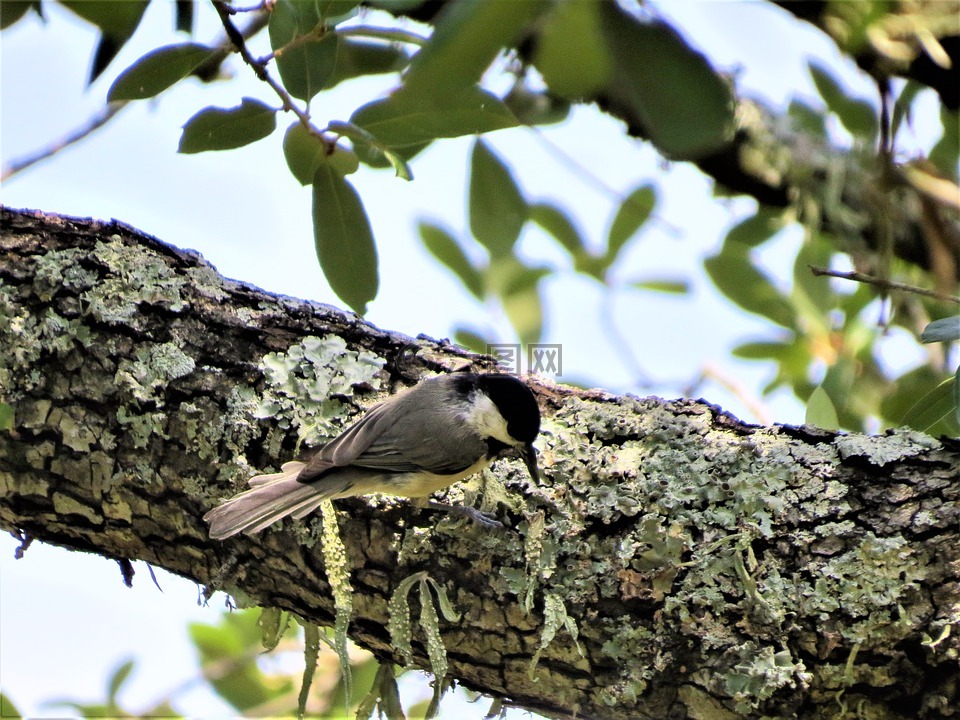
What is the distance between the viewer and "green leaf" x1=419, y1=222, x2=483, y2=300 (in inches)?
153

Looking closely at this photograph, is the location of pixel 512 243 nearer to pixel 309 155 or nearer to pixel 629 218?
pixel 629 218

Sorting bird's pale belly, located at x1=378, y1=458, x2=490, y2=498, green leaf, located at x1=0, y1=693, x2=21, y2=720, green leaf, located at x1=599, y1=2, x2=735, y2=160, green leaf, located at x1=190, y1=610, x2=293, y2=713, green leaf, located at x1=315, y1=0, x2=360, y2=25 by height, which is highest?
green leaf, located at x1=315, y1=0, x2=360, y2=25

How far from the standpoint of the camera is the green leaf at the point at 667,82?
25.4 inches

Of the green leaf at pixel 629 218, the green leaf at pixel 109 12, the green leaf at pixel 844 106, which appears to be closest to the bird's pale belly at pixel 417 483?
the green leaf at pixel 109 12

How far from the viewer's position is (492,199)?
3.16 meters

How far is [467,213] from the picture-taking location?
10.4 ft

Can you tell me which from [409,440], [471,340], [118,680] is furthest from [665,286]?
[118,680]

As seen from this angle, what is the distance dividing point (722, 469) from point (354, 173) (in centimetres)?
125

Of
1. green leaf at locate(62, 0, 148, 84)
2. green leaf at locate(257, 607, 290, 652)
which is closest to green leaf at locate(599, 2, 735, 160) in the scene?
green leaf at locate(62, 0, 148, 84)

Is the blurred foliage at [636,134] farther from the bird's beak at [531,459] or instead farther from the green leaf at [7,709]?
the green leaf at [7,709]

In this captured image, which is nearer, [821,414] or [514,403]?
[514,403]

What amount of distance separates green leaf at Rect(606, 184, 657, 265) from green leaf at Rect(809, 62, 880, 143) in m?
0.91

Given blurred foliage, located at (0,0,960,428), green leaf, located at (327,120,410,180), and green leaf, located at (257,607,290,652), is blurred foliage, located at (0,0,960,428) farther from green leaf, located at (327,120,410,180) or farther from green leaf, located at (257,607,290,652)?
green leaf, located at (257,607,290,652)

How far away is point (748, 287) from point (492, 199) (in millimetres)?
1262
